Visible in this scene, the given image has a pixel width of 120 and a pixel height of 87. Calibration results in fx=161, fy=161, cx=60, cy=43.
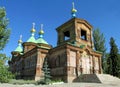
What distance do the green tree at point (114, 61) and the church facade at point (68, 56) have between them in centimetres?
579

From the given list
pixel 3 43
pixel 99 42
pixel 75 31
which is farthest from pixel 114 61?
pixel 3 43

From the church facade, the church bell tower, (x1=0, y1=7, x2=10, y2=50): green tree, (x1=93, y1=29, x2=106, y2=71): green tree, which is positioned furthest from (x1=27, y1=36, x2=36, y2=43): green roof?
(x1=0, y1=7, x2=10, y2=50): green tree

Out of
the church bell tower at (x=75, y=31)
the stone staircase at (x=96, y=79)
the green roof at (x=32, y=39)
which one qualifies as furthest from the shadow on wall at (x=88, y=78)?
the green roof at (x=32, y=39)

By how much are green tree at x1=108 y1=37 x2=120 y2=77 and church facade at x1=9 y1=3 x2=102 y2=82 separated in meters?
5.79

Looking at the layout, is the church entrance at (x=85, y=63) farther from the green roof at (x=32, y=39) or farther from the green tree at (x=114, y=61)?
the green roof at (x=32, y=39)

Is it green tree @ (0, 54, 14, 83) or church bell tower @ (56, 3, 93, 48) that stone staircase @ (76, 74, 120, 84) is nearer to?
church bell tower @ (56, 3, 93, 48)

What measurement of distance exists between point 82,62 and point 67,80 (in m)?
5.10

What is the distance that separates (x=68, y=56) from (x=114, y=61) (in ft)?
49.5

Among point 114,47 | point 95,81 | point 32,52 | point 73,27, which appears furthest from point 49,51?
point 114,47

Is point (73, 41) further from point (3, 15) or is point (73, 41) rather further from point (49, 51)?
point (3, 15)

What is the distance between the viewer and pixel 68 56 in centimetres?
2552


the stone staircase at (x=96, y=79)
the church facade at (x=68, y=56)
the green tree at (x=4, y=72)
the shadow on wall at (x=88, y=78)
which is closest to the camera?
the green tree at (x=4, y=72)

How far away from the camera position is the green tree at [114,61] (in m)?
35.0

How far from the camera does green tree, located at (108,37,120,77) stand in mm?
35031
